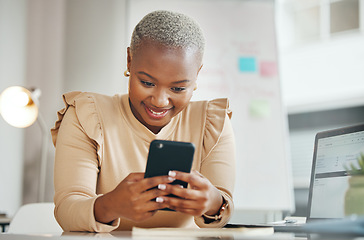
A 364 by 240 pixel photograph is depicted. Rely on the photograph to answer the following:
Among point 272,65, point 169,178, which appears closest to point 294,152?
point 272,65

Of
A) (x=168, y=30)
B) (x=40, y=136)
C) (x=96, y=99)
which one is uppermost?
(x=168, y=30)

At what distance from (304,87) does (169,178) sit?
115 inches

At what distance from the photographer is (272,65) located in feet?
10.4

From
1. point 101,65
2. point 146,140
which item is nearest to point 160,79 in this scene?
point 146,140

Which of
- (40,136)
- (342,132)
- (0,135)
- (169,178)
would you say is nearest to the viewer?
(169,178)

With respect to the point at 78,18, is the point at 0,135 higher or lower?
lower

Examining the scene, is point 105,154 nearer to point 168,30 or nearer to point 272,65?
point 168,30

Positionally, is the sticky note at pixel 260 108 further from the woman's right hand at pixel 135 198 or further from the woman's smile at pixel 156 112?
the woman's right hand at pixel 135 198

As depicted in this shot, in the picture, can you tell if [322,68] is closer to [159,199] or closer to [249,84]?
[249,84]

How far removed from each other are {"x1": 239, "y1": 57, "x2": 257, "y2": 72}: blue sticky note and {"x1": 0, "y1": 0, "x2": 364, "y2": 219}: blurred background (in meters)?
Answer: 0.22

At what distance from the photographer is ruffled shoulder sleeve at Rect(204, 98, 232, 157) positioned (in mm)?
1366

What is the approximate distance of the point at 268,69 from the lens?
10.4 ft

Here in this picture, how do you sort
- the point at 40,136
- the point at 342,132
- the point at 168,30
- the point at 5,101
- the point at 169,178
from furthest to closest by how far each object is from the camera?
1. the point at 40,136
2. the point at 5,101
3. the point at 168,30
4. the point at 342,132
5. the point at 169,178

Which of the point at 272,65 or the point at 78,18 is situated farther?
the point at 78,18
